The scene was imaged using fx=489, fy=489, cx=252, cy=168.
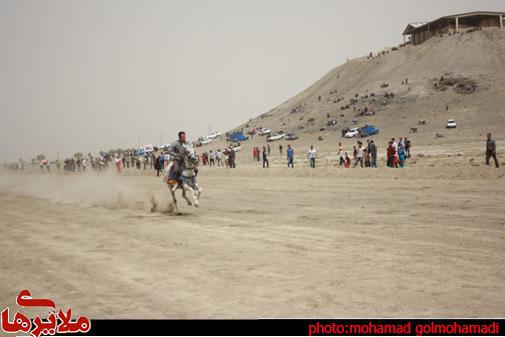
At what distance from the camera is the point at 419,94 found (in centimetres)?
9319

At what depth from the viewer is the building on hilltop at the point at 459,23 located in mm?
111250

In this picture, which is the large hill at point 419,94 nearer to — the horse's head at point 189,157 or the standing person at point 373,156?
the standing person at point 373,156

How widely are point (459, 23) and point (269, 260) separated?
121 metres

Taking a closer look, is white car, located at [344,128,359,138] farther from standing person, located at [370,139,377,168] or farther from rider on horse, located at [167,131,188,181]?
rider on horse, located at [167,131,188,181]

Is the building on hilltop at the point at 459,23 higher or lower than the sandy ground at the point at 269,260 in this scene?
higher

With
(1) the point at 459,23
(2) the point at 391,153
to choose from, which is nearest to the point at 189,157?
(2) the point at 391,153

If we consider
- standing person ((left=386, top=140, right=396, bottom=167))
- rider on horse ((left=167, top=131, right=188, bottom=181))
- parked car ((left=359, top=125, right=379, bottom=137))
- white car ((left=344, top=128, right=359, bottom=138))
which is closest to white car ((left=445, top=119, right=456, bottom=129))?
parked car ((left=359, top=125, right=379, bottom=137))

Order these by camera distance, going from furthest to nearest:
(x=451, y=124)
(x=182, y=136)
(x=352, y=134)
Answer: (x=352, y=134), (x=451, y=124), (x=182, y=136)

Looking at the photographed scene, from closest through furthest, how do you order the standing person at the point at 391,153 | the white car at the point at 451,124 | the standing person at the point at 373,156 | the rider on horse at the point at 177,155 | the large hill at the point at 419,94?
the rider on horse at the point at 177,155 < the standing person at the point at 391,153 < the standing person at the point at 373,156 < the white car at the point at 451,124 < the large hill at the point at 419,94

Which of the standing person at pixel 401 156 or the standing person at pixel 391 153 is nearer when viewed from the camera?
the standing person at pixel 391 153

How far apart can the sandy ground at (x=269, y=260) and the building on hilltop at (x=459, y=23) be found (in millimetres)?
110337

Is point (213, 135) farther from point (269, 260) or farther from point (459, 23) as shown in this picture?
point (269, 260)

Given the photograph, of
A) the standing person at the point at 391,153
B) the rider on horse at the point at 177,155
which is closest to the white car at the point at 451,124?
the standing person at the point at 391,153

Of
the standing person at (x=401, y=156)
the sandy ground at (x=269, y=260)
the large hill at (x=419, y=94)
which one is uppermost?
the large hill at (x=419, y=94)
